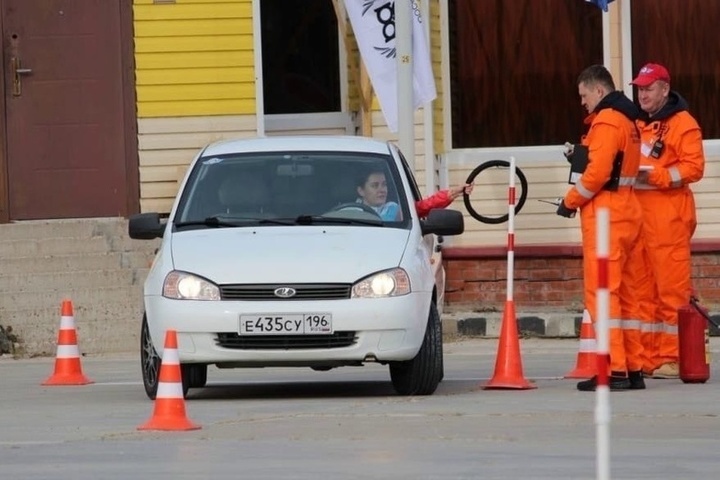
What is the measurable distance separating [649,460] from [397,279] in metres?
A: 3.06

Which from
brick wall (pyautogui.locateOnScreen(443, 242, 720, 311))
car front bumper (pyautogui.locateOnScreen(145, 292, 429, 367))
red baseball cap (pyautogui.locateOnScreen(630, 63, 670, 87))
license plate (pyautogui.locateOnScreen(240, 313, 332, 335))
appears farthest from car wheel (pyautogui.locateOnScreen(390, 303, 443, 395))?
brick wall (pyautogui.locateOnScreen(443, 242, 720, 311))

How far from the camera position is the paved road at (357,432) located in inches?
373

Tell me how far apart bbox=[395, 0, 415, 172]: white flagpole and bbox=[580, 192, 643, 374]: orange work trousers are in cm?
478

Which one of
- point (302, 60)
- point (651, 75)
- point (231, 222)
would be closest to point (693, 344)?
point (651, 75)

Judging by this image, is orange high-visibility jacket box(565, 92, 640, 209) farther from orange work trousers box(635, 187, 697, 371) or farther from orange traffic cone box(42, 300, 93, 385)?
orange traffic cone box(42, 300, 93, 385)

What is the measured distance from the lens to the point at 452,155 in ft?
68.3

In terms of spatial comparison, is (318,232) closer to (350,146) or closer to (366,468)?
(350,146)

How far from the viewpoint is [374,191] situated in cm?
1355

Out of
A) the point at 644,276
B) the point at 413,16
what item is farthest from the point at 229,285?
the point at 413,16

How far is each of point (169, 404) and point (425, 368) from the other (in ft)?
7.52

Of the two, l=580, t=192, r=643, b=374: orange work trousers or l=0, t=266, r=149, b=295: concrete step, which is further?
l=0, t=266, r=149, b=295: concrete step

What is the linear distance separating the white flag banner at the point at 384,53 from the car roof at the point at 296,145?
14.1 feet

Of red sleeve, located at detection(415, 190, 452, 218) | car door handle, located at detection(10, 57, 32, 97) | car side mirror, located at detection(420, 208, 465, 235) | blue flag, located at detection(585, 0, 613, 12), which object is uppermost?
blue flag, located at detection(585, 0, 613, 12)

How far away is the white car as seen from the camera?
12258mm
